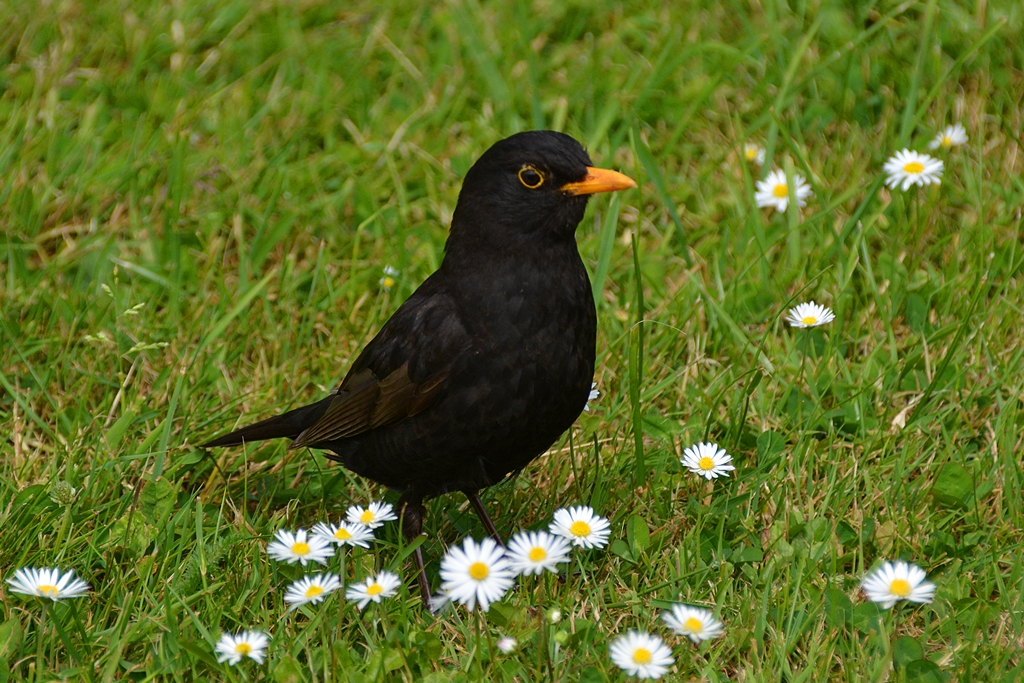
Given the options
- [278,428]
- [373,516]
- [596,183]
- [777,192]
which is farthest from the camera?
[777,192]

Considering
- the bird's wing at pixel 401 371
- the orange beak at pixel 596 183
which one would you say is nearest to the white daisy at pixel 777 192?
the orange beak at pixel 596 183

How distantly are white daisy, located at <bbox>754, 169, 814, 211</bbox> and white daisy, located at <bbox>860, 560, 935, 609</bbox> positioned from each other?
2281 mm

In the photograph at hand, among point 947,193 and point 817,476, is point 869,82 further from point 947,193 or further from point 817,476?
point 817,476

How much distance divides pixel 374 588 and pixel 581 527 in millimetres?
566

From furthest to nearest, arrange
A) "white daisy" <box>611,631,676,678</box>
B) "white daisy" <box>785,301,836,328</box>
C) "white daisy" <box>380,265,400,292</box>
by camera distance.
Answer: "white daisy" <box>380,265,400,292</box>
"white daisy" <box>785,301,836,328</box>
"white daisy" <box>611,631,676,678</box>

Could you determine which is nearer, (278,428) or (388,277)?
(278,428)

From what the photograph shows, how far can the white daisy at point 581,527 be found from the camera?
3.06 m

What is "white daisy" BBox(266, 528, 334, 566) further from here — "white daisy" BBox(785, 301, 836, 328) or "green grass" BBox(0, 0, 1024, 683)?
"white daisy" BBox(785, 301, 836, 328)

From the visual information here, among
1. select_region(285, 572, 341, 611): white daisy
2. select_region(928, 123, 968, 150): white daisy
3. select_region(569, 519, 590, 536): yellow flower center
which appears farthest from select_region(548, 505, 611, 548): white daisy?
select_region(928, 123, 968, 150): white daisy

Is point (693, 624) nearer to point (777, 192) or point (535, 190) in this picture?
point (535, 190)

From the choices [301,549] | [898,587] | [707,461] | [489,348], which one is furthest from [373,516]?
[898,587]

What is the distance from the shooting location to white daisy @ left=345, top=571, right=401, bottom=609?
292 cm

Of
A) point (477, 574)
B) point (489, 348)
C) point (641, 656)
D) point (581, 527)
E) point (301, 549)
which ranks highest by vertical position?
point (489, 348)

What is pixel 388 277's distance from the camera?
4.79 m
